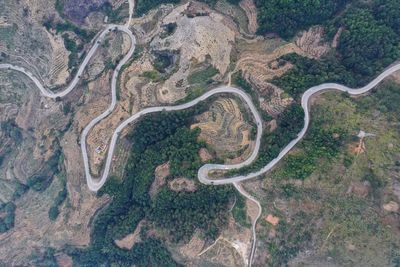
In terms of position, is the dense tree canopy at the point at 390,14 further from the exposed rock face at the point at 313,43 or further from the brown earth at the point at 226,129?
the brown earth at the point at 226,129

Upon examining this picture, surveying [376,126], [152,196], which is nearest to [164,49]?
[152,196]

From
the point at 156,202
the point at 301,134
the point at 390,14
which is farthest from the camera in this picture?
the point at 156,202

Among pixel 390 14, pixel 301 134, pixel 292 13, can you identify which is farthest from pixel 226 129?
pixel 390 14

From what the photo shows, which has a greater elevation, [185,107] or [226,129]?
[185,107]

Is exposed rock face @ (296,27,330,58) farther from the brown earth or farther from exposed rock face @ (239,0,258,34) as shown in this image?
the brown earth

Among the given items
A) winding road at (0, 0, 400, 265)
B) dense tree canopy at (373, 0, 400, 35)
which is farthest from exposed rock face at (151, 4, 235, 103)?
dense tree canopy at (373, 0, 400, 35)

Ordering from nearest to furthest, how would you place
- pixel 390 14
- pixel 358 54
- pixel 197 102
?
pixel 390 14 → pixel 358 54 → pixel 197 102

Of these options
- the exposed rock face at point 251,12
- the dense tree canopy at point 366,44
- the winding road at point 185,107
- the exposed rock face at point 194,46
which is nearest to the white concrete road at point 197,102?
the winding road at point 185,107

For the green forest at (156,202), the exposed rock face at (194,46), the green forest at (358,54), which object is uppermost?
the exposed rock face at (194,46)

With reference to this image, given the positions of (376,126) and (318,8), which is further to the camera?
(318,8)

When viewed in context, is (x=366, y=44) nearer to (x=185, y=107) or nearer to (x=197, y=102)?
(x=197, y=102)

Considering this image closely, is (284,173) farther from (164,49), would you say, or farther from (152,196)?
(164,49)
